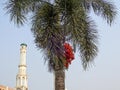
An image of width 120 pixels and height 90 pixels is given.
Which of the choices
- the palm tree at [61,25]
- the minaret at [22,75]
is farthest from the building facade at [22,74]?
the palm tree at [61,25]

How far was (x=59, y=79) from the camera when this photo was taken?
1039 centimetres

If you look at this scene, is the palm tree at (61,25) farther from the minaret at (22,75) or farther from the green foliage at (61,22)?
the minaret at (22,75)

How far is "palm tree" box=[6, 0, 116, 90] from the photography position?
10469 millimetres

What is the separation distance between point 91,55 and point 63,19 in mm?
1582

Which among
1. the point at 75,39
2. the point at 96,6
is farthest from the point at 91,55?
the point at 96,6

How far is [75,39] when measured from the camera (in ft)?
34.2

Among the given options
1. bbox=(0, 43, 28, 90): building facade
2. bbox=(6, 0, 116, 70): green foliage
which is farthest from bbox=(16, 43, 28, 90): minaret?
bbox=(6, 0, 116, 70): green foliage

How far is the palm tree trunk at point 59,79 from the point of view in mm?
10269

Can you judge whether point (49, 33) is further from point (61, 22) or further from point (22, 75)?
point (22, 75)

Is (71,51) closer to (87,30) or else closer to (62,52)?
(62,52)

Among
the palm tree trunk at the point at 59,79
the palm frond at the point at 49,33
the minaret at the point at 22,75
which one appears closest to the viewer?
the palm tree trunk at the point at 59,79

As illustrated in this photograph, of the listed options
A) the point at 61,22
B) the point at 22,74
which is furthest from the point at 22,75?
the point at 61,22

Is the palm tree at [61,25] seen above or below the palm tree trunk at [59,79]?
above

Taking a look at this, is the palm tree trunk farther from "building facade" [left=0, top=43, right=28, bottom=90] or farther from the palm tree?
"building facade" [left=0, top=43, right=28, bottom=90]
